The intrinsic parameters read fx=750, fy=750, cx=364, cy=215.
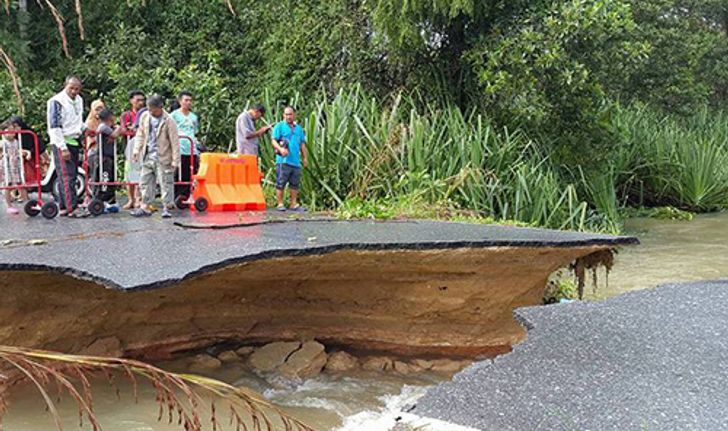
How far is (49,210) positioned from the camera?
8547 millimetres

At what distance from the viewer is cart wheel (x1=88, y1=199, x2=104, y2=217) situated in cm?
901

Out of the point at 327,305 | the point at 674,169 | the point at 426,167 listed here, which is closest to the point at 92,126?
the point at 327,305

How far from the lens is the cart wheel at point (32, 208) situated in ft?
29.3

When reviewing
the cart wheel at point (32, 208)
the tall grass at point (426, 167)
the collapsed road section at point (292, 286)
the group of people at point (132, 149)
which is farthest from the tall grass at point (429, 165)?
the cart wheel at point (32, 208)

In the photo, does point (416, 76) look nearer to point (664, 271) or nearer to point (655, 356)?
point (664, 271)

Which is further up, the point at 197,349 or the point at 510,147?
the point at 510,147

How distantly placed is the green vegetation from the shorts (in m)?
0.79

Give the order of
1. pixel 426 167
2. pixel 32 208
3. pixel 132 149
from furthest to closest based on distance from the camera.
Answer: pixel 426 167 → pixel 132 149 → pixel 32 208

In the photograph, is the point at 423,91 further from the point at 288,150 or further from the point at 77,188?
the point at 77,188

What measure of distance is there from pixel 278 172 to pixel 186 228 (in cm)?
240

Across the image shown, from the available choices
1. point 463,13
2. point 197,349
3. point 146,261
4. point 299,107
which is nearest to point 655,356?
point 146,261

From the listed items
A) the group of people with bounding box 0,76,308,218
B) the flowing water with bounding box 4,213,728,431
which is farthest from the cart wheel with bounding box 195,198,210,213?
the flowing water with bounding box 4,213,728,431

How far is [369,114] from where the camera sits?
39.7 ft

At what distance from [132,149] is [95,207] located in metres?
0.86
